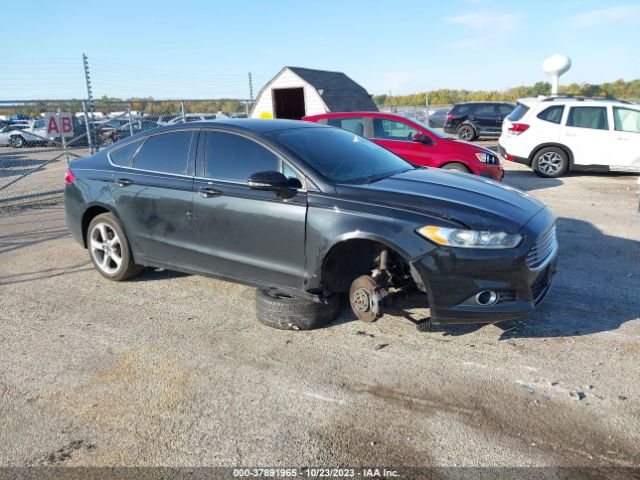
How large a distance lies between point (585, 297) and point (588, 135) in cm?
801

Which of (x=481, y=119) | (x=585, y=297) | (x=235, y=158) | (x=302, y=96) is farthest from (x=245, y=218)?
(x=481, y=119)

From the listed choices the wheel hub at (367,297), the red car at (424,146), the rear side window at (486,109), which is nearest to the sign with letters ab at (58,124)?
the red car at (424,146)

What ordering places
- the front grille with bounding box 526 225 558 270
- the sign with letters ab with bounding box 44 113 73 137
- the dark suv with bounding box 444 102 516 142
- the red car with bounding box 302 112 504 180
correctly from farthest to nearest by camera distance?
the dark suv with bounding box 444 102 516 142
the sign with letters ab with bounding box 44 113 73 137
the red car with bounding box 302 112 504 180
the front grille with bounding box 526 225 558 270

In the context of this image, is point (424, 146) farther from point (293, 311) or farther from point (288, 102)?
point (288, 102)

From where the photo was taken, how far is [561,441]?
282 cm

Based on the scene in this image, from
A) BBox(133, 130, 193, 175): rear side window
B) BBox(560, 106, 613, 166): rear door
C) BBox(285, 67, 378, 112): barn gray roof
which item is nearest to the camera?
BBox(133, 130, 193, 175): rear side window

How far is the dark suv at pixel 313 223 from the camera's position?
11.8ft

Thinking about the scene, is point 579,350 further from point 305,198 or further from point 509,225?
point 305,198

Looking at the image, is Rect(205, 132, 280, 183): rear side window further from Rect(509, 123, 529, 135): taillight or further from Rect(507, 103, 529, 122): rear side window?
Rect(507, 103, 529, 122): rear side window

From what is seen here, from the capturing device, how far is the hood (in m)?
3.62

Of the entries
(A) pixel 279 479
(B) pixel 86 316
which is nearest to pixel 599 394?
(A) pixel 279 479

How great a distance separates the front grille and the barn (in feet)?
55.2

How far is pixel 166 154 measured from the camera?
488 cm

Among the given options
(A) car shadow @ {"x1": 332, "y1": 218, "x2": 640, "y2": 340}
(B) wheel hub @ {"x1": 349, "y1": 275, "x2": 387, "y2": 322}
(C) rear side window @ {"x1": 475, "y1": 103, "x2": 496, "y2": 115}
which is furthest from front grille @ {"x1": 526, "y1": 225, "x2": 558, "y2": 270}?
(C) rear side window @ {"x1": 475, "y1": 103, "x2": 496, "y2": 115}
